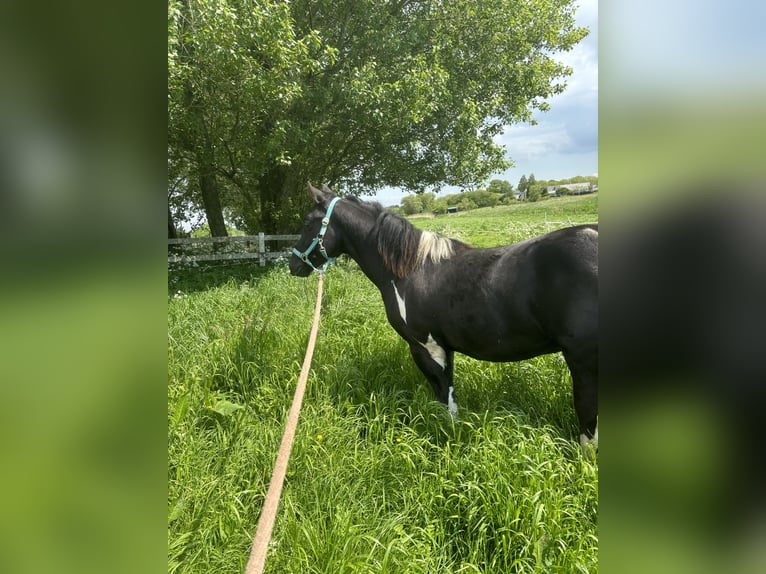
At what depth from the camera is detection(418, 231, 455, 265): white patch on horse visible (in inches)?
117

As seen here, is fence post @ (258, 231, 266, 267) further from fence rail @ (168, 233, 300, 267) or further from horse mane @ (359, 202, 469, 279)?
horse mane @ (359, 202, 469, 279)

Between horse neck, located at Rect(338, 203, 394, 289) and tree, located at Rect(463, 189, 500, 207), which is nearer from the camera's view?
horse neck, located at Rect(338, 203, 394, 289)

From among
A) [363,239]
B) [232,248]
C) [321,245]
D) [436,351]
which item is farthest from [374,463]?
[232,248]

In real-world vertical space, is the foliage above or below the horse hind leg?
above

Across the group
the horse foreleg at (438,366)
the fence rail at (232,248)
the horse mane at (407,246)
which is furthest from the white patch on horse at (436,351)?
the fence rail at (232,248)

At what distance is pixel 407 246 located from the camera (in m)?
3.06

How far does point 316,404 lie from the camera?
302cm

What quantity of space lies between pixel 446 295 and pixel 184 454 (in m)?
1.97

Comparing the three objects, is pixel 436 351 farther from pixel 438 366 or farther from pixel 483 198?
pixel 483 198

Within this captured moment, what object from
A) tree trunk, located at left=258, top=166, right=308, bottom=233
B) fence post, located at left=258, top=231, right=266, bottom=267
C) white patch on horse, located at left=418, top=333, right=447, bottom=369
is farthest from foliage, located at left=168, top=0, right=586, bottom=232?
white patch on horse, located at left=418, top=333, right=447, bottom=369

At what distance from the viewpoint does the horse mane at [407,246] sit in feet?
9.86
